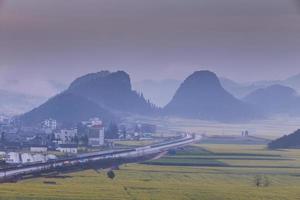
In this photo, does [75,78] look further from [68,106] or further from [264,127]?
[264,127]

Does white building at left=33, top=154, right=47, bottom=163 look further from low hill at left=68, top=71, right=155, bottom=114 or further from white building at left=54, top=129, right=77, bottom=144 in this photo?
low hill at left=68, top=71, right=155, bottom=114

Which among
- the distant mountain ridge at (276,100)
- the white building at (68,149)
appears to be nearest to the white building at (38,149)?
the white building at (68,149)

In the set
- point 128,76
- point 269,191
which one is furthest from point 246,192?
point 128,76

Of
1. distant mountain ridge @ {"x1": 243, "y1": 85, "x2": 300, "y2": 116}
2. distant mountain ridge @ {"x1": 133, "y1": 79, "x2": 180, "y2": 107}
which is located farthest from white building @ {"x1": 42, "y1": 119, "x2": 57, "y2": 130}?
distant mountain ridge @ {"x1": 243, "y1": 85, "x2": 300, "y2": 116}

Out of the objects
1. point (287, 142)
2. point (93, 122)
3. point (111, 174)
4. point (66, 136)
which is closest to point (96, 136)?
point (93, 122)

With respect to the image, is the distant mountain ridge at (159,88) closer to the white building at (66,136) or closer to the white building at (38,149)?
the white building at (66,136)

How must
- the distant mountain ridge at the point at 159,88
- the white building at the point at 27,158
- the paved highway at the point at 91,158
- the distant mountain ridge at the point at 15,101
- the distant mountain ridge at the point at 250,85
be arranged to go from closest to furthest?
the paved highway at the point at 91,158 → the white building at the point at 27,158 → the distant mountain ridge at the point at 15,101 → the distant mountain ridge at the point at 159,88 → the distant mountain ridge at the point at 250,85
